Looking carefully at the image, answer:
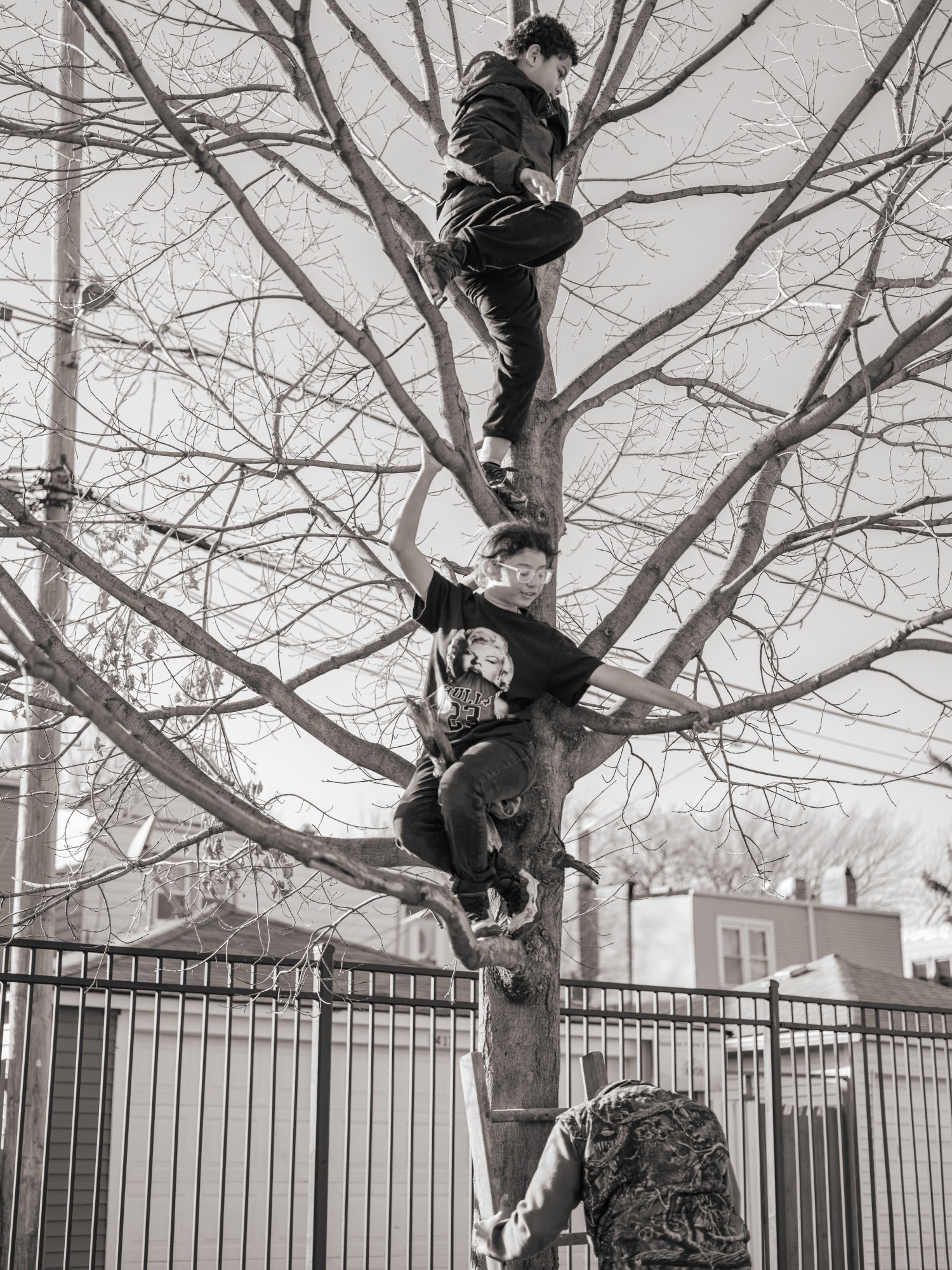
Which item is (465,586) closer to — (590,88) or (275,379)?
(275,379)

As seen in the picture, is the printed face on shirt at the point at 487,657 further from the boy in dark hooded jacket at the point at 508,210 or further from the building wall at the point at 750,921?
the building wall at the point at 750,921

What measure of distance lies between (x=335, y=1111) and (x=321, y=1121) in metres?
7.14

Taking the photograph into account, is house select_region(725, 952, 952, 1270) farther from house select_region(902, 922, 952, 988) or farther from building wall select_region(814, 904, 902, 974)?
house select_region(902, 922, 952, 988)

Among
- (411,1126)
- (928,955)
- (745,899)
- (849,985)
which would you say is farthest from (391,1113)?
(928,955)

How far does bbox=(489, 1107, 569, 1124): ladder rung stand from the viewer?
13.4 feet

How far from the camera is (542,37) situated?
4.70 metres

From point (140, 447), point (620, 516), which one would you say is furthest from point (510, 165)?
point (620, 516)

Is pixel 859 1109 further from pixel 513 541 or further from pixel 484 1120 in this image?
pixel 513 541

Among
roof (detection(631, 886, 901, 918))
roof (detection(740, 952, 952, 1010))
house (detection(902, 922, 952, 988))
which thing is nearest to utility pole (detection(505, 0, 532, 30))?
roof (detection(740, 952, 952, 1010))

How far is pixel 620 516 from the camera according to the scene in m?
7.12

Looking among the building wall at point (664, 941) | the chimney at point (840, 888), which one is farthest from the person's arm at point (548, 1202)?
the chimney at point (840, 888)

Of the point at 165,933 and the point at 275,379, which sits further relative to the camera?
the point at 165,933

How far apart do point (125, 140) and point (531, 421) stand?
6.68 ft

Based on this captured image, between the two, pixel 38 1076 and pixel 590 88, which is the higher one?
pixel 590 88
